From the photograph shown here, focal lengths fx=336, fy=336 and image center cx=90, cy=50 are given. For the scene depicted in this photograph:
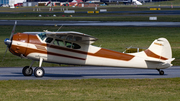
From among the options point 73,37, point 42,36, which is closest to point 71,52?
point 73,37

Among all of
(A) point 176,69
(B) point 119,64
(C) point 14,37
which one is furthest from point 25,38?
(A) point 176,69

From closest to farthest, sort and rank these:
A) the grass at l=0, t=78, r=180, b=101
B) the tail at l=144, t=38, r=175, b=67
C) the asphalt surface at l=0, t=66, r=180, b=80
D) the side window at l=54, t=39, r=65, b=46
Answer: the grass at l=0, t=78, r=180, b=101, the side window at l=54, t=39, r=65, b=46, the asphalt surface at l=0, t=66, r=180, b=80, the tail at l=144, t=38, r=175, b=67

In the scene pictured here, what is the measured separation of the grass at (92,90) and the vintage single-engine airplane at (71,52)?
215 centimetres

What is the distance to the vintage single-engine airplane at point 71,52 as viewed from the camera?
17.0 meters

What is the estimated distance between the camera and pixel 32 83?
15078 mm

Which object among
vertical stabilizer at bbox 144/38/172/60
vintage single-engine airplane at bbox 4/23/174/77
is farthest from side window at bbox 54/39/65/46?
vertical stabilizer at bbox 144/38/172/60

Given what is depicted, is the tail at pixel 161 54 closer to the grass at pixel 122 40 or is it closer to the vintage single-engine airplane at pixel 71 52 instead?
the vintage single-engine airplane at pixel 71 52

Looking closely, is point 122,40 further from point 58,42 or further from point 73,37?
point 58,42

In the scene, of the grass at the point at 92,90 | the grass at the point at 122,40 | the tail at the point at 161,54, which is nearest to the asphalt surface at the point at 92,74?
the tail at the point at 161,54

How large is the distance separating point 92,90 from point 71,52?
4.78m

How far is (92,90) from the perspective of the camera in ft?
43.5

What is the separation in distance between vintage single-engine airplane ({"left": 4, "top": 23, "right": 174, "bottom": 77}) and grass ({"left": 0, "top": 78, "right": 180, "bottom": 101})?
2.15m

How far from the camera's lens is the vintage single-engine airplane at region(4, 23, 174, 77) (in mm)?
17003

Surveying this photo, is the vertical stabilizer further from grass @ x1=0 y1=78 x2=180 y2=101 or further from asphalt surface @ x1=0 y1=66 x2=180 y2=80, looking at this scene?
grass @ x1=0 y1=78 x2=180 y2=101
